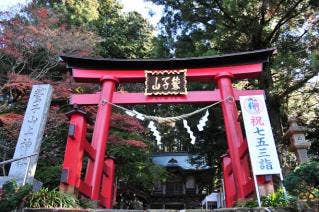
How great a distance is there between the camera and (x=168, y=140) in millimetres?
27766

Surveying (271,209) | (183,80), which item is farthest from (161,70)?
(271,209)

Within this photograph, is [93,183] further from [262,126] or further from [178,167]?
[178,167]

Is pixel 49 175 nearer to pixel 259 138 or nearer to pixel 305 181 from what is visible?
pixel 259 138

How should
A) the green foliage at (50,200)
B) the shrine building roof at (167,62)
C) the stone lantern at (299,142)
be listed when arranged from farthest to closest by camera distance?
the stone lantern at (299,142) < the shrine building roof at (167,62) < the green foliage at (50,200)

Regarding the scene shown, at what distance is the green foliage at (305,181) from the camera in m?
5.54

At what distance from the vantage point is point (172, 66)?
9.80 meters

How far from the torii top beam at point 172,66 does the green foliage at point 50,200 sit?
4.09m

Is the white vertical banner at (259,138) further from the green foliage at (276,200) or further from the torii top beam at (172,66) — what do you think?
the torii top beam at (172,66)

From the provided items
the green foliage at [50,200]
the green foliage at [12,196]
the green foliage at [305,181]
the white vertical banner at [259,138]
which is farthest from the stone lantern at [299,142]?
the green foliage at [12,196]

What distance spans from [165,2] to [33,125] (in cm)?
1094

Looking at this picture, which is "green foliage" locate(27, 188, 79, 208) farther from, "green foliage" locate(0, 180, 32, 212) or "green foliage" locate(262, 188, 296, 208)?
"green foliage" locate(262, 188, 296, 208)

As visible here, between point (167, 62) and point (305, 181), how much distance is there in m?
5.29

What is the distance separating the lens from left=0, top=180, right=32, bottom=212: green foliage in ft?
18.2

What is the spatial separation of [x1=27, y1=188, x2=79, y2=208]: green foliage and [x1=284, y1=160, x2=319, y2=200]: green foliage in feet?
13.4
